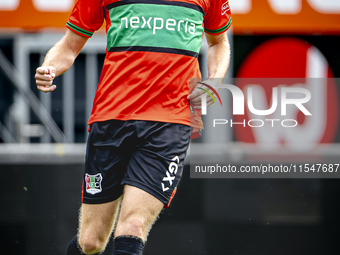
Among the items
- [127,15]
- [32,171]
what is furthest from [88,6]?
[32,171]

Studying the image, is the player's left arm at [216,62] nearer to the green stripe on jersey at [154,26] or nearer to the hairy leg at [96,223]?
the green stripe on jersey at [154,26]

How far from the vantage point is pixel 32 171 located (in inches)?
148

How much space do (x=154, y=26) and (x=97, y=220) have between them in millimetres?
1103

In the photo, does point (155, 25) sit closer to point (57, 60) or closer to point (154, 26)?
point (154, 26)

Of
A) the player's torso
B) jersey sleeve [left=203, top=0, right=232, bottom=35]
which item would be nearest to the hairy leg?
the player's torso

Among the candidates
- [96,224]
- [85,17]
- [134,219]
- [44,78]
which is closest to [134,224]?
[134,219]

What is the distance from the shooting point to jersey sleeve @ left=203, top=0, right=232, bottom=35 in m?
2.68

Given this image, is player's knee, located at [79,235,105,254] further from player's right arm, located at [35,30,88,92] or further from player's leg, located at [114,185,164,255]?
player's right arm, located at [35,30,88,92]

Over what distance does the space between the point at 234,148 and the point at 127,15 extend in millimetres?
2005

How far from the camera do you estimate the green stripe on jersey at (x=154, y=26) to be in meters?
2.42

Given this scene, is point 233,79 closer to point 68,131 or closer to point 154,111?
point 68,131

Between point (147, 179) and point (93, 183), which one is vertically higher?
point (147, 179)

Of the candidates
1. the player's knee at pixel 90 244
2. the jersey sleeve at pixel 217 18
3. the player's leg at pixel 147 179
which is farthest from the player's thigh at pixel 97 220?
the jersey sleeve at pixel 217 18

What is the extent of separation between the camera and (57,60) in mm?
2594
